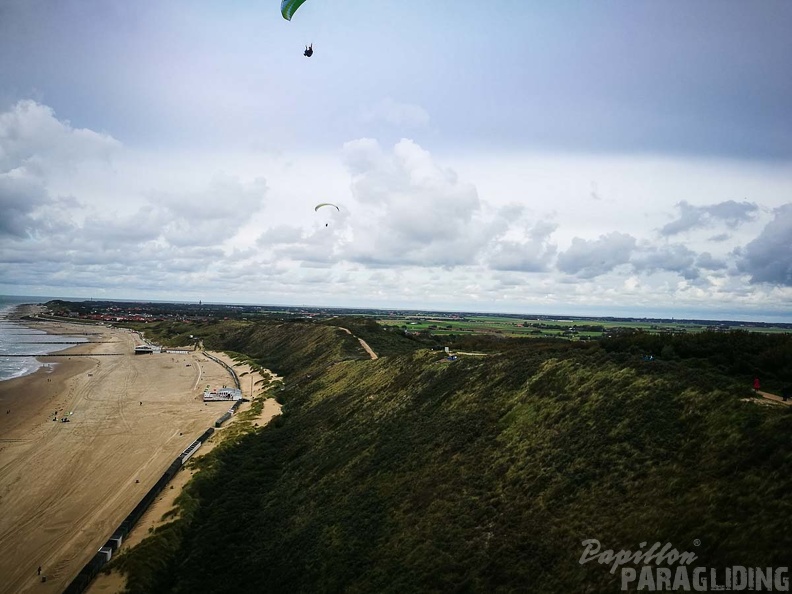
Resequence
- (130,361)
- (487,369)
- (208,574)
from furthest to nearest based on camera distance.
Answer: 1. (130,361)
2. (487,369)
3. (208,574)

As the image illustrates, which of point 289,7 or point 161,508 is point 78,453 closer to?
point 161,508

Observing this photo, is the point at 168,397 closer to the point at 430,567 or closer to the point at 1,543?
the point at 1,543

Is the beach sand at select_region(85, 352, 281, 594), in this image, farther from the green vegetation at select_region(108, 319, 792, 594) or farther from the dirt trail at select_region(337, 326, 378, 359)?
the dirt trail at select_region(337, 326, 378, 359)

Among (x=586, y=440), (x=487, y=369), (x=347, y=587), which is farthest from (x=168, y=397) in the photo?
(x=586, y=440)

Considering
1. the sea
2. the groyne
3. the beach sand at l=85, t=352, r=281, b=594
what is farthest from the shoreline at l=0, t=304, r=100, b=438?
the beach sand at l=85, t=352, r=281, b=594

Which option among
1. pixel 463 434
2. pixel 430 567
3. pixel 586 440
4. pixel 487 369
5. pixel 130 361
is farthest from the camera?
pixel 130 361

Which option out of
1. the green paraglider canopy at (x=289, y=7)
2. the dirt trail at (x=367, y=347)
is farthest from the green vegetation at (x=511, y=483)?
the dirt trail at (x=367, y=347)

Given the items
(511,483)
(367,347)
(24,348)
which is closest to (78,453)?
(511,483)
